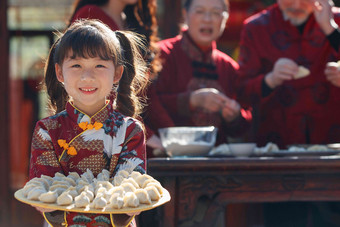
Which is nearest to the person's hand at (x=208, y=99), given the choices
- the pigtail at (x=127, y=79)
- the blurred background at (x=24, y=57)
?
the pigtail at (x=127, y=79)

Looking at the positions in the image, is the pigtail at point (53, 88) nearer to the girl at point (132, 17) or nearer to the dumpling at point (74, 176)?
the dumpling at point (74, 176)

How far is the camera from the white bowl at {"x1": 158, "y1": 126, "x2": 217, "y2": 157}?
109 inches

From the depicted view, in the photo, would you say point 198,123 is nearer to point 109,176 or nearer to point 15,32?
point 109,176

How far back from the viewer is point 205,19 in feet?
10.6

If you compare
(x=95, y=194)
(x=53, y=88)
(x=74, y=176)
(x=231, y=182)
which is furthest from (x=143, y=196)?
(x=231, y=182)

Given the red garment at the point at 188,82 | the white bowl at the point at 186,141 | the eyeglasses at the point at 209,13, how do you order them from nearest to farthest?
the white bowl at the point at 186,141 → the red garment at the point at 188,82 → the eyeglasses at the point at 209,13

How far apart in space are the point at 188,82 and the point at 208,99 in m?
0.27

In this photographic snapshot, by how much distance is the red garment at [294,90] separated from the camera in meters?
3.26

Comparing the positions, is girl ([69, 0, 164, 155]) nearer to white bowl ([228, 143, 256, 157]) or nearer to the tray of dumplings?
white bowl ([228, 143, 256, 157])

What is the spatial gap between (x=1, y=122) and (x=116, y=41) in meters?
2.81

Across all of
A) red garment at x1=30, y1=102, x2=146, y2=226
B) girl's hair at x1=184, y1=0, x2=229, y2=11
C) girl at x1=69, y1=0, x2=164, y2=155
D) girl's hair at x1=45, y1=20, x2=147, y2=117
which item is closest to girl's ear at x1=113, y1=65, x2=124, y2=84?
girl's hair at x1=45, y1=20, x2=147, y2=117

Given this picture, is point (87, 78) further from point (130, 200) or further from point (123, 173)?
point (130, 200)

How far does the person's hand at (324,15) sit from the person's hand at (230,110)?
64 cm

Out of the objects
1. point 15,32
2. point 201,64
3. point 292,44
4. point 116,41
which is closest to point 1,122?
point 15,32
